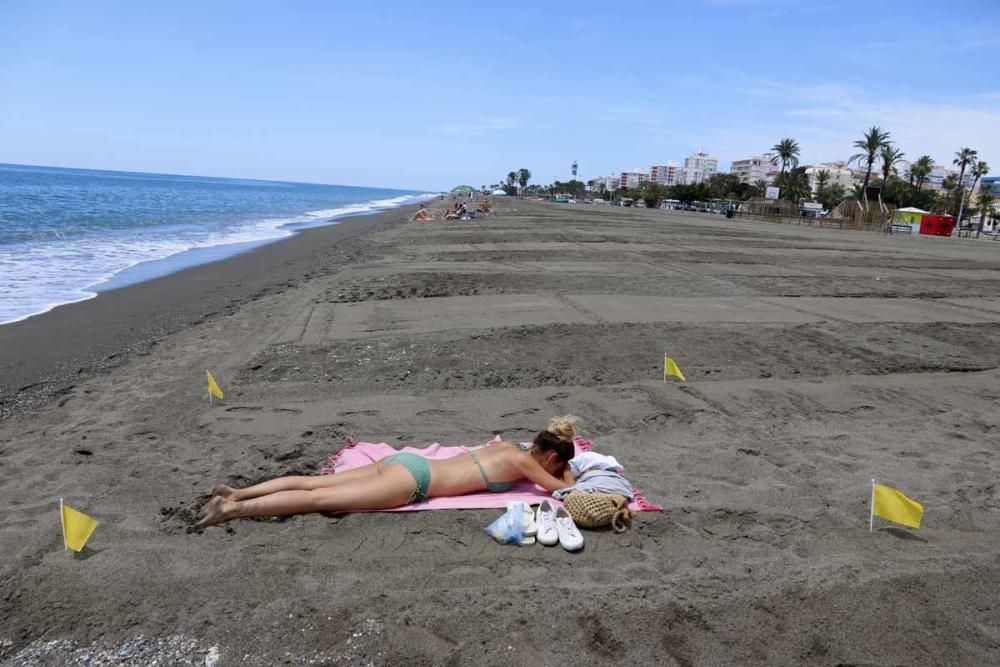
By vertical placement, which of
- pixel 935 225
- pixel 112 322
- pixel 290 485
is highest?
pixel 935 225

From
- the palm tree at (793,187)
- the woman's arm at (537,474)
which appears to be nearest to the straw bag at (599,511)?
the woman's arm at (537,474)

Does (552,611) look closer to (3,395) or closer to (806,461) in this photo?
(806,461)

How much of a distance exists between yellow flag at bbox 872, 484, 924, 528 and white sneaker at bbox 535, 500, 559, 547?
1.87 meters

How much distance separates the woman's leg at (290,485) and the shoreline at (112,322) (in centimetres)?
320

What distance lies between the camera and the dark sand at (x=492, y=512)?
2.82 m

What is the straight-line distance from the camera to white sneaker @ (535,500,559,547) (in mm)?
3555

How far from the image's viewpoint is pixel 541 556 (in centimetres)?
346

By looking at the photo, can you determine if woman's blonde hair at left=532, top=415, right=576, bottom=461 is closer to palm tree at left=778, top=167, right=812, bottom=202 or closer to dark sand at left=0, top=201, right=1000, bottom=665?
dark sand at left=0, top=201, right=1000, bottom=665

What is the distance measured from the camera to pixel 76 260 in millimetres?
15914

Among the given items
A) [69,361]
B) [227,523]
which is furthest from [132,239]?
[227,523]

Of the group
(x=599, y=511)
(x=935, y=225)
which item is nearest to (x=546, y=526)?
(x=599, y=511)

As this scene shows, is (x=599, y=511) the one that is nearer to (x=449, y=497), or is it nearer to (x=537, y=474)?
(x=537, y=474)

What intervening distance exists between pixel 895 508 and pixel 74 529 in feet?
14.7

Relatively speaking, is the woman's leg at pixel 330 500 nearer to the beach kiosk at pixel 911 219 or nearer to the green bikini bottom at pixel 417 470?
the green bikini bottom at pixel 417 470
